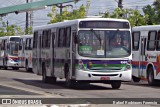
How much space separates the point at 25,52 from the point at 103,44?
1057 inches

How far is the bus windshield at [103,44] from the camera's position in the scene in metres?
23.8

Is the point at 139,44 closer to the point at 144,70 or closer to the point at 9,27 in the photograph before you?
the point at 144,70

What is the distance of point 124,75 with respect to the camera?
24078 millimetres

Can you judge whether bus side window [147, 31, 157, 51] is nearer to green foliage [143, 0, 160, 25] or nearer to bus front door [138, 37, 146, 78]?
bus front door [138, 37, 146, 78]

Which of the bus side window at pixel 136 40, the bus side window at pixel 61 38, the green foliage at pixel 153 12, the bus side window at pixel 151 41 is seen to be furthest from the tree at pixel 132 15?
the bus side window at pixel 61 38

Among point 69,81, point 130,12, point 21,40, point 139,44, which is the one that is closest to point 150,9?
point 130,12

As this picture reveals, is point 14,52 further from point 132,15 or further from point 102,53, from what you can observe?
point 102,53

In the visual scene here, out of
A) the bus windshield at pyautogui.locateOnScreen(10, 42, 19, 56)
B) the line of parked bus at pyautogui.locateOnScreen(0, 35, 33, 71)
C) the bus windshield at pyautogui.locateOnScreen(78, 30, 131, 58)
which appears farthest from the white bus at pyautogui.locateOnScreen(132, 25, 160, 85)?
the bus windshield at pyautogui.locateOnScreen(10, 42, 19, 56)

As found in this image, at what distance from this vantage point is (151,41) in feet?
92.6

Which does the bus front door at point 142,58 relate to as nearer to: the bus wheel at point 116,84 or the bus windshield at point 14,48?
the bus wheel at point 116,84

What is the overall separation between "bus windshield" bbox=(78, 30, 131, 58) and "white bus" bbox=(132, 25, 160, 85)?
11.4 ft

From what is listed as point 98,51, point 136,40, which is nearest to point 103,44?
point 98,51

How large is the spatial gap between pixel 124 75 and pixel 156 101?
5.49 m

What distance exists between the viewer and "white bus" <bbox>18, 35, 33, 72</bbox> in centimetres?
4850
